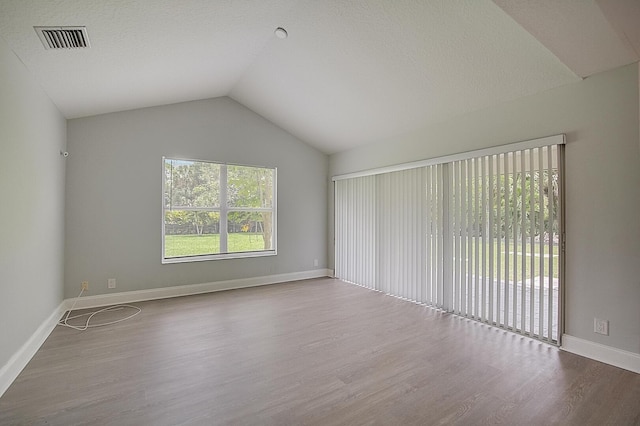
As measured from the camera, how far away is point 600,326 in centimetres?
253

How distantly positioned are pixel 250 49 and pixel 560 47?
2.93 m

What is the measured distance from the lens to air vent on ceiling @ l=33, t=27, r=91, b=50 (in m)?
2.11

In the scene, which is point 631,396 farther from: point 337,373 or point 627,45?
point 627,45

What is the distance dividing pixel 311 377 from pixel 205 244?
3.17 metres

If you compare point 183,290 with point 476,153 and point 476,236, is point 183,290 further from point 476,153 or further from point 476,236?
point 476,153

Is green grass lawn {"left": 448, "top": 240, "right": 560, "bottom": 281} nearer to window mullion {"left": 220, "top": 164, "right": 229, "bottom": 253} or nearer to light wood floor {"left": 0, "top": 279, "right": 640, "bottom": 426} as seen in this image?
light wood floor {"left": 0, "top": 279, "right": 640, "bottom": 426}

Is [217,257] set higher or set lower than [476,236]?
lower

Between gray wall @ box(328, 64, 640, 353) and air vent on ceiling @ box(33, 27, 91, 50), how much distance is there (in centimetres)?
386

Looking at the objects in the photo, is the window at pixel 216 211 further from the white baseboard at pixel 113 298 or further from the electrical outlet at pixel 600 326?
the electrical outlet at pixel 600 326

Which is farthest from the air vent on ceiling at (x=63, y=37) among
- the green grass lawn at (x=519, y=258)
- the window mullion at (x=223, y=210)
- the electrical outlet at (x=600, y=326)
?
the electrical outlet at (x=600, y=326)

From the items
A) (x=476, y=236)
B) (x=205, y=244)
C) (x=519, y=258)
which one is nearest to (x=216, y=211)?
(x=205, y=244)

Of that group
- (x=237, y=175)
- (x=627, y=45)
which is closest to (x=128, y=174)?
(x=237, y=175)

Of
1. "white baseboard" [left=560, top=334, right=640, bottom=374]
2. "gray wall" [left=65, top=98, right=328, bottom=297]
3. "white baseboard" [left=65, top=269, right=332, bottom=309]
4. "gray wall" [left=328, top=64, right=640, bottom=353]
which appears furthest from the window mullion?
"white baseboard" [left=560, top=334, right=640, bottom=374]

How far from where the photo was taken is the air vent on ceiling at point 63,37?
83.2 inches
